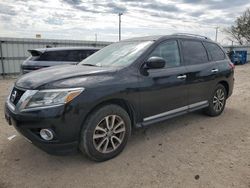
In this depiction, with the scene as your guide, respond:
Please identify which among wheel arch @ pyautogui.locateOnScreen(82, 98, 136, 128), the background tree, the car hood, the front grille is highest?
the background tree

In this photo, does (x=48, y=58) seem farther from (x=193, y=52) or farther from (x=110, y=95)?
(x=110, y=95)

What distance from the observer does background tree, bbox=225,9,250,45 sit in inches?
1458

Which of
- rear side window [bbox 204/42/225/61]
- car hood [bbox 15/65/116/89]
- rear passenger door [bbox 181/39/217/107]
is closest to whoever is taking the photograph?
car hood [bbox 15/65/116/89]

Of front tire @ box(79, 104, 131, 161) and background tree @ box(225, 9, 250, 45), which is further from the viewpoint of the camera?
background tree @ box(225, 9, 250, 45)

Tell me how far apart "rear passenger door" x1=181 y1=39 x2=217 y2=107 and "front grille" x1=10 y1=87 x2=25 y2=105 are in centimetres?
271

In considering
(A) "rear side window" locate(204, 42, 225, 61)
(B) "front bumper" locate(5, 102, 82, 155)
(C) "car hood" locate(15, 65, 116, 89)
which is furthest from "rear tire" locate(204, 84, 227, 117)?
(B) "front bumper" locate(5, 102, 82, 155)

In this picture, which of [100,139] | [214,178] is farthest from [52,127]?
[214,178]

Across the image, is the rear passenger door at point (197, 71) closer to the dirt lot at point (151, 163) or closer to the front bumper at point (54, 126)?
the dirt lot at point (151, 163)

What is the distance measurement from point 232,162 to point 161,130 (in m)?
1.42

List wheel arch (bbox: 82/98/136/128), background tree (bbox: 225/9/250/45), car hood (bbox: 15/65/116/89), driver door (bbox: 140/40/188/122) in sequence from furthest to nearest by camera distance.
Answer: background tree (bbox: 225/9/250/45), driver door (bbox: 140/40/188/122), wheel arch (bbox: 82/98/136/128), car hood (bbox: 15/65/116/89)

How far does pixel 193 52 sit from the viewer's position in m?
4.49

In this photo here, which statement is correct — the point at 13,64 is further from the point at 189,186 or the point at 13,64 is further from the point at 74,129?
the point at 189,186

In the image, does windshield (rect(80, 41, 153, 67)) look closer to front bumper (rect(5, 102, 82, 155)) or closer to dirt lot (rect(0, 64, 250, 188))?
front bumper (rect(5, 102, 82, 155))

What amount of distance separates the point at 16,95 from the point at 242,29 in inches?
1644
